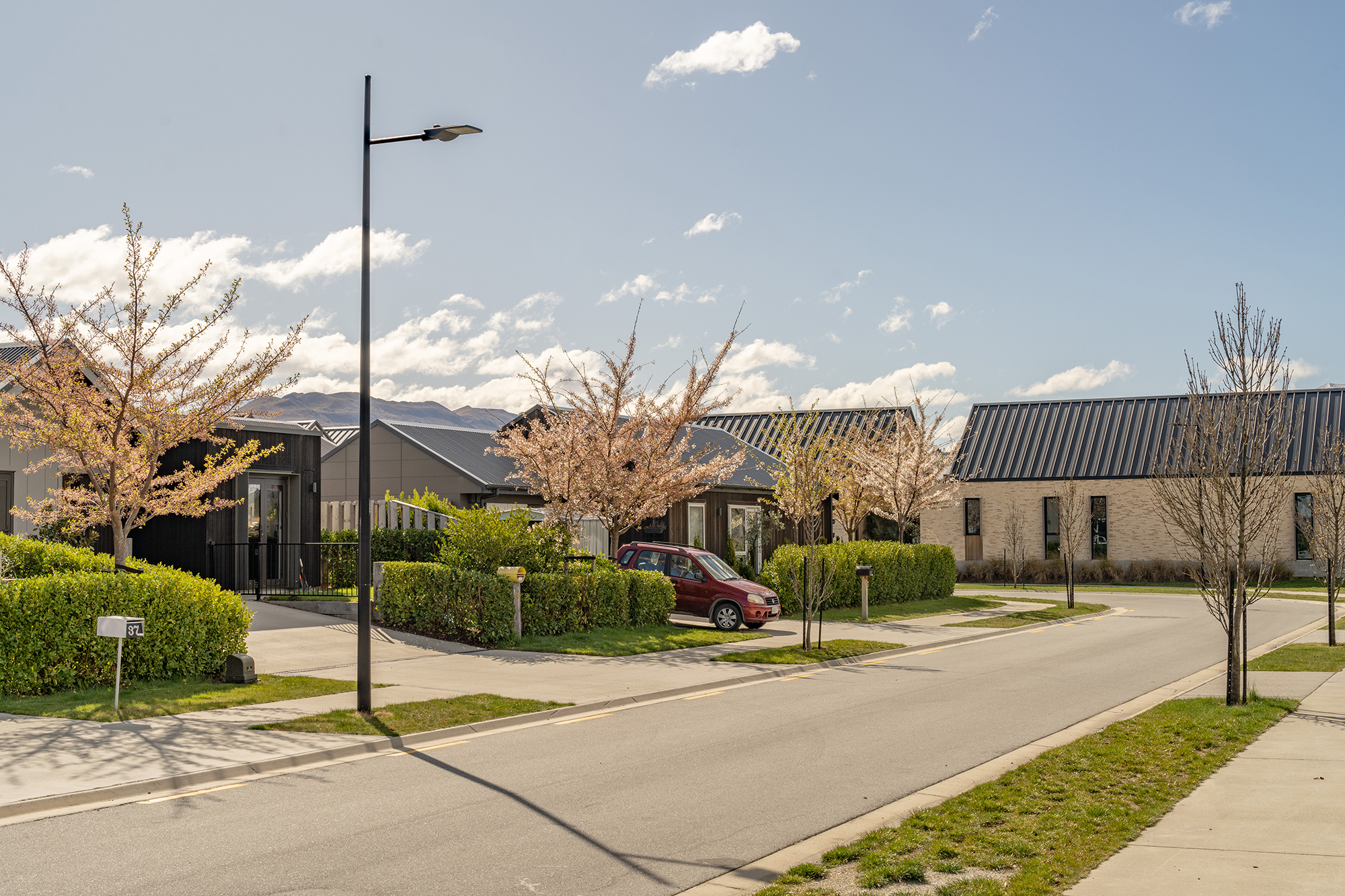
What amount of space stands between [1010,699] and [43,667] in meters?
11.6

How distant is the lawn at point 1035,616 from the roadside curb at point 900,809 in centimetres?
1155

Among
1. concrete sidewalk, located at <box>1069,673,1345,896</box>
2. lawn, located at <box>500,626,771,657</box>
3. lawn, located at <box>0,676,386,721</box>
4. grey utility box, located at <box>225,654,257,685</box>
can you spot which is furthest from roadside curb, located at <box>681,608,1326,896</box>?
grey utility box, located at <box>225,654,257,685</box>

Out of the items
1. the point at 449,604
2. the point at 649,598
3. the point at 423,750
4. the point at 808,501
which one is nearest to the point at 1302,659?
the point at 808,501

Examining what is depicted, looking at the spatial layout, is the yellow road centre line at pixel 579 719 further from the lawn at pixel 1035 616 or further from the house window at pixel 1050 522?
the house window at pixel 1050 522

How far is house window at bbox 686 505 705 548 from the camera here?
35.3 metres

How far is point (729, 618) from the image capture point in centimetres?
2317

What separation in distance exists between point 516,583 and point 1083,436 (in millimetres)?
36656

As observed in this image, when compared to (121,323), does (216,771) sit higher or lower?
lower

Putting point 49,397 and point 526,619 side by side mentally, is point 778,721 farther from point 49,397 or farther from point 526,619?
point 49,397

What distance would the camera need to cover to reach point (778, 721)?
40.9 ft

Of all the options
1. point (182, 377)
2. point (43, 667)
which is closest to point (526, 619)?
point (182, 377)

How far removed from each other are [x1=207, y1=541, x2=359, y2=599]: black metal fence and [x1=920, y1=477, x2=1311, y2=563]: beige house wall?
2665 centimetres

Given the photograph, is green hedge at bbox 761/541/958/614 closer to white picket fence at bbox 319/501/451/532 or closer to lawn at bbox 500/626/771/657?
lawn at bbox 500/626/771/657

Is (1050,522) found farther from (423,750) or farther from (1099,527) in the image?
(423,750)
